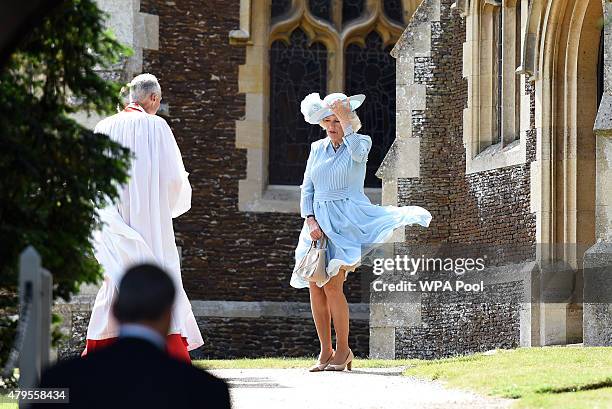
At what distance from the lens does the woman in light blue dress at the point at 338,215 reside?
12.9m

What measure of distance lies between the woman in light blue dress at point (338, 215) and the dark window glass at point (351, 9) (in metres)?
9.53

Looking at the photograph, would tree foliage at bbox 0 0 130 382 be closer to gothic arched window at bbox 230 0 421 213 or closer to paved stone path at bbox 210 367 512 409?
paved stone path at bbox 210 367 512 409

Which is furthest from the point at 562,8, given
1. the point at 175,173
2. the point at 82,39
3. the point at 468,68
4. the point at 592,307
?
the point at 82,39

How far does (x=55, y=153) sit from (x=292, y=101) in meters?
14.5

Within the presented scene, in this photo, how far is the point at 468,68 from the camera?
65.4ft

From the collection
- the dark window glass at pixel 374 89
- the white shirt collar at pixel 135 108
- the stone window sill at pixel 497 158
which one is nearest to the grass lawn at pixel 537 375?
the white shirt collar at pixel 135 108

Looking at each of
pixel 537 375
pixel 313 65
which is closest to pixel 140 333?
pixel 537 375

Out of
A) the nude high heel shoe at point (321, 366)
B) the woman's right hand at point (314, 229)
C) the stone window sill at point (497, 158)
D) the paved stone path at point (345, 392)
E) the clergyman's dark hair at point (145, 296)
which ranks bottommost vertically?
the paved stone path at point (345, 392)

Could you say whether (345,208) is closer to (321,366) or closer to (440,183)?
(321,366)

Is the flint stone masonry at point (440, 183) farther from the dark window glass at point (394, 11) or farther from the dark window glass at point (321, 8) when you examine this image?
the dark window glass at point (321, 8)

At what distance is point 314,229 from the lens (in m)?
13.0

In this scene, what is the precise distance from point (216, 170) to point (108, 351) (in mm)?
16268

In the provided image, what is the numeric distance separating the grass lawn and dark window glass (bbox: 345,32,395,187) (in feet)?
27.7

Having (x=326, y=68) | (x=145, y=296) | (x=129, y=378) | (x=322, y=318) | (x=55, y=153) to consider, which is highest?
(x=326, y=68)
